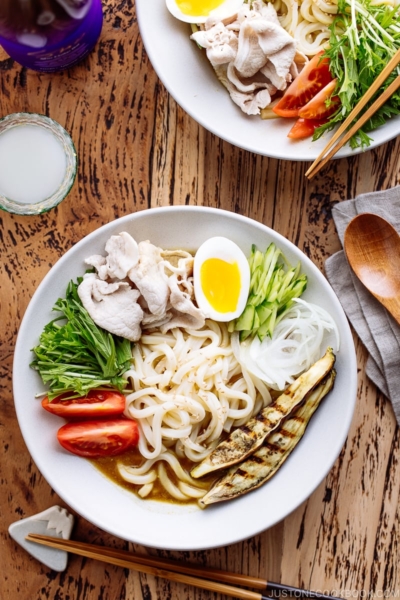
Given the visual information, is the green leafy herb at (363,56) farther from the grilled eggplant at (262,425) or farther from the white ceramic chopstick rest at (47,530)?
the white ceramic chopstick rest at (47,530)

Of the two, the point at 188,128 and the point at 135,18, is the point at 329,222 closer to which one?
the point at 188,128

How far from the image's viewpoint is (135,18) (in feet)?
8.09

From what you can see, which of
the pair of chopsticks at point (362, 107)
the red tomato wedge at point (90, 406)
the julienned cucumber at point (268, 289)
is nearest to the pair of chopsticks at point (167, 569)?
the red tomato wedge at point (90, 406)

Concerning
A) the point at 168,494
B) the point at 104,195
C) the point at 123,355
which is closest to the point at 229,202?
the point at 104,195

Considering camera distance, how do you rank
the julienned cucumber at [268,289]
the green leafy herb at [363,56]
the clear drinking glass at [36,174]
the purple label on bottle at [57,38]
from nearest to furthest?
the purple label on bottle at [57,38]
the green leafy herb at [363,56]
the julienned cucumber at [268,289]
the clear drinking glass at [36,174]

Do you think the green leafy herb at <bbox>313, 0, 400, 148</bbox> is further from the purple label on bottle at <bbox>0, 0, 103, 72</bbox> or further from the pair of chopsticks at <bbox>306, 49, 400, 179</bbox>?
the purple label on bottle at <bbox>0, 0, 103, 72</bbox>

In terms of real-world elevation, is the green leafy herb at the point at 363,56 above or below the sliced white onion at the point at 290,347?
above

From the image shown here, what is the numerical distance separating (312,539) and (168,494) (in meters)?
0.68

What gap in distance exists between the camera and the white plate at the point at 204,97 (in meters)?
2.27

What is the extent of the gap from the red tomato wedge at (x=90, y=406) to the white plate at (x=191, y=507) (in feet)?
0.26

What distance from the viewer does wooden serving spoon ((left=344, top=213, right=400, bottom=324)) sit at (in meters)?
2.41

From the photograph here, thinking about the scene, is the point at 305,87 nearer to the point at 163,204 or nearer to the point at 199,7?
the point at 199,7

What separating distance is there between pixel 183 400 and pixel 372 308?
35.9 inches

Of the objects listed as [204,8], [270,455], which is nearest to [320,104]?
[204,8]
